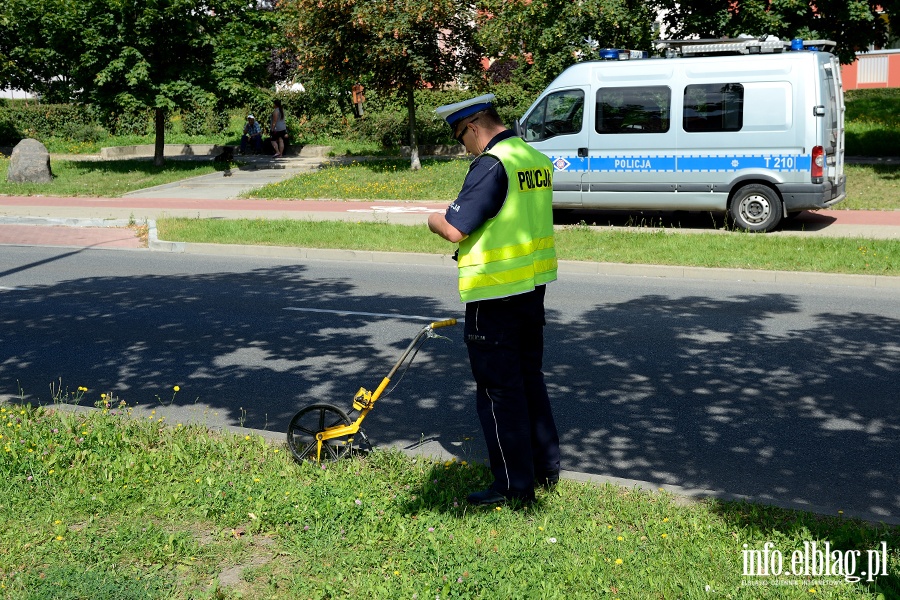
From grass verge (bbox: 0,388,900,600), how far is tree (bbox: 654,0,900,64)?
16.8m

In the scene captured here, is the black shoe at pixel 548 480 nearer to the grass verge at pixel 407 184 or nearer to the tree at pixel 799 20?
the grass verge at pixel 407 184

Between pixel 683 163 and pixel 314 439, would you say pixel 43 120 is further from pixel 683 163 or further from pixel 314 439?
pixel 314 439

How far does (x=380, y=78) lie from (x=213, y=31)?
221 inches

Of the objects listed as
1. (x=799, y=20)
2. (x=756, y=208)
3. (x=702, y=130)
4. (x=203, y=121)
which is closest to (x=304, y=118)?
(x=203, y=121)

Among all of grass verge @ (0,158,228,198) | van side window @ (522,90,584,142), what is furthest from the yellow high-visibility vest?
grass verge @ (0,158,228,198)

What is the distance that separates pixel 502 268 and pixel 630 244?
957cm

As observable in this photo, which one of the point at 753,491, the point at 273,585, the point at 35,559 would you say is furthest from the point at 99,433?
the point at 753,491

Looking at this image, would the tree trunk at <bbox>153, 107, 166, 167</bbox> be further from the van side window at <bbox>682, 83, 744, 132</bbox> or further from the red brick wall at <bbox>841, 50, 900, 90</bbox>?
the red brick wall at <bbox>841, 50, 900, 90</bbox>

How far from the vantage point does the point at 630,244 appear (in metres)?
13.8

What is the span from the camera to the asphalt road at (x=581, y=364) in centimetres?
575

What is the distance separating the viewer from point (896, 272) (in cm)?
1134

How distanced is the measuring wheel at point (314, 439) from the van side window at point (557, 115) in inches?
453

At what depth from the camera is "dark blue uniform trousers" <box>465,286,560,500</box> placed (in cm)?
458

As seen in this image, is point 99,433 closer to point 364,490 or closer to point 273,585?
point 364,490
